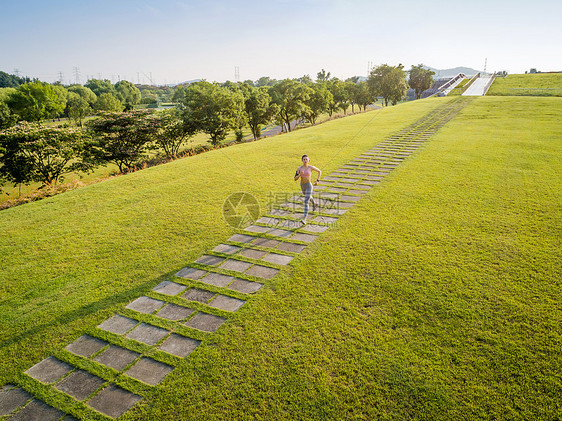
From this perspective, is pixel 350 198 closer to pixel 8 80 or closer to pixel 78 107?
pixel 78 107

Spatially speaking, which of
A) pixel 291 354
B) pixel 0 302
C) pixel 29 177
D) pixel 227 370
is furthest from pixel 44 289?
pixel 29 177

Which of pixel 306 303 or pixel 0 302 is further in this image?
pixel 0 302

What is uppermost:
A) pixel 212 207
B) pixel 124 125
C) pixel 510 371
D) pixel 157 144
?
pixel 124 125

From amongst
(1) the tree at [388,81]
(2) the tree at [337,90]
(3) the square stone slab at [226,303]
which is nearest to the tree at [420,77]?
(1) the tree at [388,81]

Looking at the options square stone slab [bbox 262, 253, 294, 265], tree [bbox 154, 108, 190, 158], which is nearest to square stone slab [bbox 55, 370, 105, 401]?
square stone slab [bbox 262, 253, 294, 265]

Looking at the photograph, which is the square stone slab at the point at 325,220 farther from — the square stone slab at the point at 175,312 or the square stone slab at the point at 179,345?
the square stone slab at the point at 179,345

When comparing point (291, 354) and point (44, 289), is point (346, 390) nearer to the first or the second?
point (291, 354)
